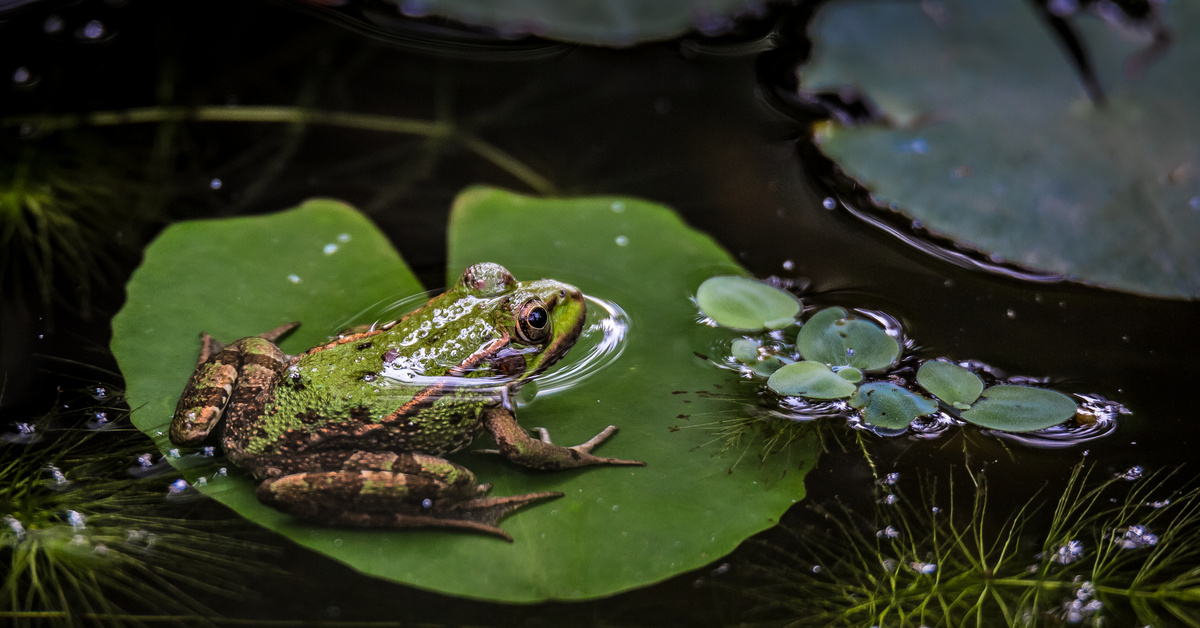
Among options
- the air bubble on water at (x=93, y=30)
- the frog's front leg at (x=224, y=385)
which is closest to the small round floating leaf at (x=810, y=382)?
the frog's front leg at (x=224, y=385)

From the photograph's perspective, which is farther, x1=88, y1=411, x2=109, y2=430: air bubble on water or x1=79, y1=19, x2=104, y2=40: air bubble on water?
x1=79, y1=19, x2=104, y2=40: air bubble on water

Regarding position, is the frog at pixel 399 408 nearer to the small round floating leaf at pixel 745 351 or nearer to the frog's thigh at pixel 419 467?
the frog's thigh at pixel 419 467

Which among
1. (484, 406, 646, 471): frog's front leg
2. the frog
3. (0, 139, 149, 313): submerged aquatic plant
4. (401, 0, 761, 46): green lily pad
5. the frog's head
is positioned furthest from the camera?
(401, 0, 761, 46): green lily pad

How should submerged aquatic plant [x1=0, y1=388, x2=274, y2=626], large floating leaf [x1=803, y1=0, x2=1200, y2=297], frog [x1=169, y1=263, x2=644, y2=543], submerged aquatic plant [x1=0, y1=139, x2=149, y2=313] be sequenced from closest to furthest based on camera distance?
submerged aquatic plant [x1=0, y1=388, x2=274, y2=626] → frog [x1=169, y1=263, x2=644, y2=543] → large floating leaf [x1=803, y1=0, x2=1200, y2=297] → submerged aquatic plant [x1=0, y1=139, x2=149, y2=313]

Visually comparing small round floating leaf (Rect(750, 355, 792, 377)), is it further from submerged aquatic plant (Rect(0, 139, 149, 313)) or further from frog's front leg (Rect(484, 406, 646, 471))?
submerged aquatic plant (Rect(0, 139, 149, 313))

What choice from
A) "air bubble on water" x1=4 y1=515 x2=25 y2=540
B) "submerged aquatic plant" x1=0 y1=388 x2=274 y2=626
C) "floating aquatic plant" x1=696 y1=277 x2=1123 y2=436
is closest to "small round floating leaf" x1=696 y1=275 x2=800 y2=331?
"floating aquatic plant" x1=696 y1=277 x2=1123 y2=436

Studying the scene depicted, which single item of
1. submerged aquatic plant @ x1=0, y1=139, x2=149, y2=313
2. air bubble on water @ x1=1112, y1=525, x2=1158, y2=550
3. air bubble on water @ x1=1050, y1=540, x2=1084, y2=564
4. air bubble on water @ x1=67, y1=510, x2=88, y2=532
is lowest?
air bubble on water @ x1=1112, y1=525, x2=1158, y2=550

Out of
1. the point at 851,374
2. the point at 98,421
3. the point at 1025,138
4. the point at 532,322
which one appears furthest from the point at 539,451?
the point at 1025,138

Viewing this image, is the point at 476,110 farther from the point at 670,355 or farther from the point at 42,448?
the point at 42,448

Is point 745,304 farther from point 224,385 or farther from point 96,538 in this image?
point 96,538
